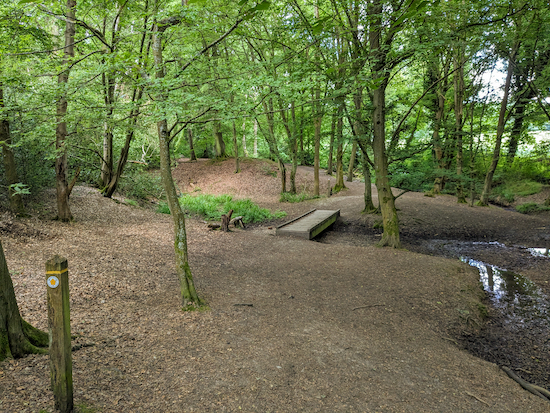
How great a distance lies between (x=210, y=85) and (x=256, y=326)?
394 cm

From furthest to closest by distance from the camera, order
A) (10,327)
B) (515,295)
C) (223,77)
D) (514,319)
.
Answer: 1. (515,295)
2. (514,319)
3. (223,77)
4. (10,327)

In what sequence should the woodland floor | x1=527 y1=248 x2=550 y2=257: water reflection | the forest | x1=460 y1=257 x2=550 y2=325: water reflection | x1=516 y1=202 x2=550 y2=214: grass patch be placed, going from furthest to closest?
x1=516 y1=202 x2=550 y2=214: grass patch < x1=527 y1=248 x2=550 y2=257: water reflection < x1=460 y1=257 x2=550 y2=325: water reflection < the forest < the woodland floor

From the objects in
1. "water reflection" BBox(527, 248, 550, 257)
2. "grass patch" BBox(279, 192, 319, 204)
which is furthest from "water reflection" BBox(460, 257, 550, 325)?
"grass patch" BBox(279, 192, 319, 204)

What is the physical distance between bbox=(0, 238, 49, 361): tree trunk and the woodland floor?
10cm

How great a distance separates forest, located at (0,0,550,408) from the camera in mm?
4719

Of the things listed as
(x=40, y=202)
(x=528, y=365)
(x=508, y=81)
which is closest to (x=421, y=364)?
(x=528, y=365)

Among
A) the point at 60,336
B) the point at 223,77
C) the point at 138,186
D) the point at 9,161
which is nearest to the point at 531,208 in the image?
the point at 223,77

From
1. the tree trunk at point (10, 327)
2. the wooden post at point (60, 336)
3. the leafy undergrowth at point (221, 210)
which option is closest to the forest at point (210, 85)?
the tree trunk at point (10, 327)

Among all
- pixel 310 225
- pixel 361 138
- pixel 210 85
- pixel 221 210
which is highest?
pixel 210 85

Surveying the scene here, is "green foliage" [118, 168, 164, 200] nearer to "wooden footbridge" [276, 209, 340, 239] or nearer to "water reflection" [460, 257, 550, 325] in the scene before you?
"wooden footbridge" [276, 209, 340, 239]

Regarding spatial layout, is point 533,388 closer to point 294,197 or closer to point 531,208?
point 531,208

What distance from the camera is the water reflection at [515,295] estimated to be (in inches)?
221

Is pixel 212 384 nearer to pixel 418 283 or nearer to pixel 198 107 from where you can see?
pixel 198 107

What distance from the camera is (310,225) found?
1054 centimetres
